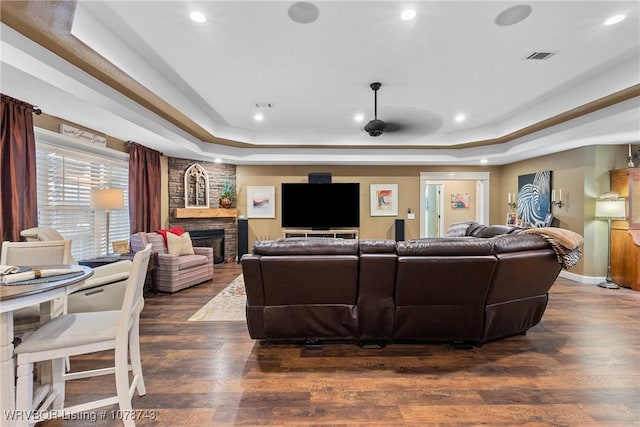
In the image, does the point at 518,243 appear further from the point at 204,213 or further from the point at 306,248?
the point at 204,213

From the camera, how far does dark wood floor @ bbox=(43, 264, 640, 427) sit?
5.95 feet

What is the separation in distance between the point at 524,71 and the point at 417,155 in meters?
3.29

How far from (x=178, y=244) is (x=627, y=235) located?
24.6 ft

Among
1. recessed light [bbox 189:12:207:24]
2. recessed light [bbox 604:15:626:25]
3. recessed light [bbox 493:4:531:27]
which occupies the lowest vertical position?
recessed light [bbox 604:15:626:25]

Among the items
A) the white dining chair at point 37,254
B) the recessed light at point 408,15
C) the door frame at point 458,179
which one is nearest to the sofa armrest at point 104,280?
the white dining chair at point 37,254

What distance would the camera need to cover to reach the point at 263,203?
23.0 ft

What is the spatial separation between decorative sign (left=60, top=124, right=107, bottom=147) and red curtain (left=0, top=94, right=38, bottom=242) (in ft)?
2.09

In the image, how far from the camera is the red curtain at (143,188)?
15.9 feet

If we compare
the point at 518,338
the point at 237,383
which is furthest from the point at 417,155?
the point at 237,383

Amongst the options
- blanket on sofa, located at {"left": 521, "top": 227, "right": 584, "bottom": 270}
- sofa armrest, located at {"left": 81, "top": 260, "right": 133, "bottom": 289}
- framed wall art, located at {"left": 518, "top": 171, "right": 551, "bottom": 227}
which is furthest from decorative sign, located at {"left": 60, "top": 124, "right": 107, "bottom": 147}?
framed wall art, located at {"left": 518, "top": 171, "right": 551, "bottom": 227}

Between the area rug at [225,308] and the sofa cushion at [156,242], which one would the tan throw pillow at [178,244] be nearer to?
the sofa cushion at [156,242]

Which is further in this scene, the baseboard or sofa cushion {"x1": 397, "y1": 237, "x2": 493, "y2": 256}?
the baseboard

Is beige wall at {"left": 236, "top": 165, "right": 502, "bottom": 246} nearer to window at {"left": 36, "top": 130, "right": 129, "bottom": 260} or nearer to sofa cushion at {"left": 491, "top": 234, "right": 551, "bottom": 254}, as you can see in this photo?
window at {"left": 36, "top": 130, "right": 129, "bottom": 260}

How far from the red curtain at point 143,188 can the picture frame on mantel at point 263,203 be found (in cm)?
208
